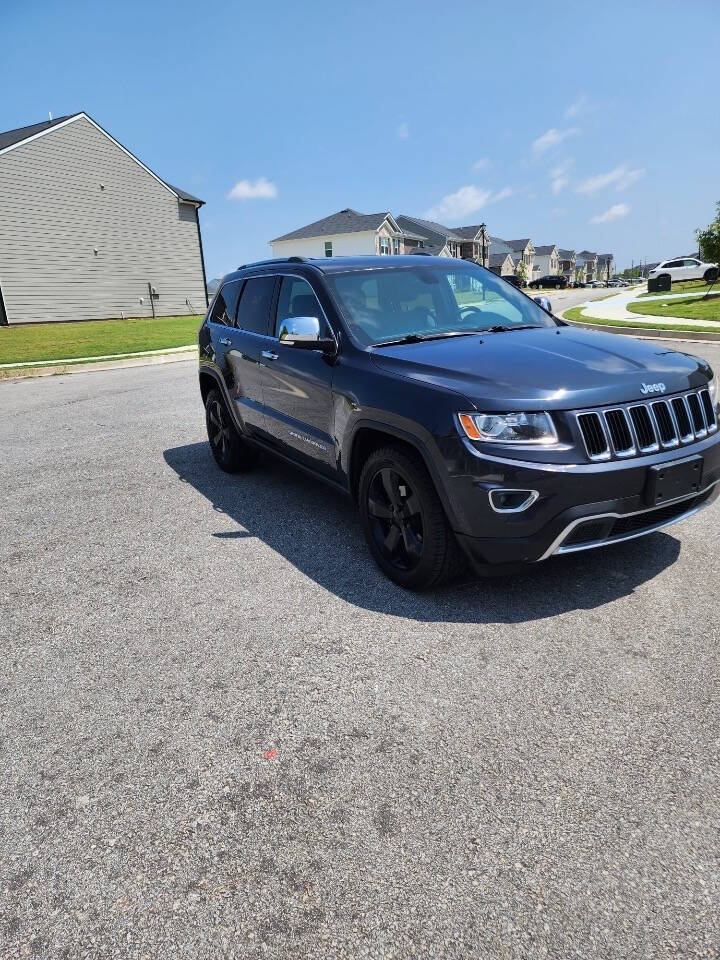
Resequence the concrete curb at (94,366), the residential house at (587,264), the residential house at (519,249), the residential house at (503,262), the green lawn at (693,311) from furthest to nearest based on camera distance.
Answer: the residential house at (587,264) < the residential house at (519,249) < the residential house at (503,262) < the green lawn at (693,311) < the concrete curb at (94,366)

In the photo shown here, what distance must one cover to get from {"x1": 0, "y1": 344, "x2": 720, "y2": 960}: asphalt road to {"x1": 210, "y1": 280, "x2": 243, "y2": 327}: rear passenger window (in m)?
2.47

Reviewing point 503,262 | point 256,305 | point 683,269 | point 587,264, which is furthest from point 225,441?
point 587,264

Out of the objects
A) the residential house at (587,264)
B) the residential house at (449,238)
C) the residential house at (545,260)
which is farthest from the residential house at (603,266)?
the residential house at (449,238)

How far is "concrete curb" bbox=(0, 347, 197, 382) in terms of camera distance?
14.9 metres

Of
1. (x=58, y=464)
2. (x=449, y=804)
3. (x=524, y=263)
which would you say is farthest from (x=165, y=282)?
(x=524, y=263)

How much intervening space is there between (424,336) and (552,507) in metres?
1.54

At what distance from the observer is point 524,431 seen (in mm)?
3006

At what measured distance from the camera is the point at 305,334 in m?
3.90

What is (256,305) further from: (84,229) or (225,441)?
(84,229)

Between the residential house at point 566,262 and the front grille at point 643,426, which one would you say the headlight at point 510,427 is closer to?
the front grille at point 643,426

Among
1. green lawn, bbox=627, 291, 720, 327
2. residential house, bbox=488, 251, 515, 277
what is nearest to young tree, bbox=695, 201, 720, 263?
green lawn, bbox=627, 291, 720, 327

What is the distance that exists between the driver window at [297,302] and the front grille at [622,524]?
6.62ft

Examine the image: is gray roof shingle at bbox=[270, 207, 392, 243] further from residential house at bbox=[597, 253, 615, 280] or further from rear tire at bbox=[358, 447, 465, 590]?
residential house at bbox=[597, 253, 615, 280]

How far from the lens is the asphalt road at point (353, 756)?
5.94ft
